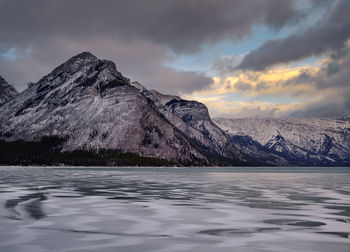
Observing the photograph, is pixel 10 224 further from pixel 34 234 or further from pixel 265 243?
pixel 265 243

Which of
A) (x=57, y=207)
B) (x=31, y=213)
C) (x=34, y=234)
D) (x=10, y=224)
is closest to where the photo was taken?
(x=34, y=234)

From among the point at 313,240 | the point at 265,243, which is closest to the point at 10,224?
the point at 265,243

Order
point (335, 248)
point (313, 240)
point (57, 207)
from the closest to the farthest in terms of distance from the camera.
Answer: point (335, 248), point (313, 240), point (57, 207)

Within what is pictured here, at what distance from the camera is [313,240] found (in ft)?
58.3

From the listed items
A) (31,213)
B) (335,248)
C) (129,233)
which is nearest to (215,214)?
(129,233)

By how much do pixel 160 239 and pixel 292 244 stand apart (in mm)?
6226

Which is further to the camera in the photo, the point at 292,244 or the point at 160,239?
the point at 160,239

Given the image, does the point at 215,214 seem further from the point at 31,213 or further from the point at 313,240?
the point at 31,213

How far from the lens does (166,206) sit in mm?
→ 31656

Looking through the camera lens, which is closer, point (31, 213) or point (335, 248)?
point (335, 248)

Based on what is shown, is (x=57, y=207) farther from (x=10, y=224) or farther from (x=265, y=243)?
(x=265, y=243)

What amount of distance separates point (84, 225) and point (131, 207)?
30.0 ft

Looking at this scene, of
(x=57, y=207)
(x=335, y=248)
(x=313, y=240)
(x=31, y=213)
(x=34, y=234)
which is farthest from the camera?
(x=57, y=207)

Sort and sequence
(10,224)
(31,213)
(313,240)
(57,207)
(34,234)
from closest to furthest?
(313,240) → (34,234) → (10,224) → (31,213) → (57,207)
